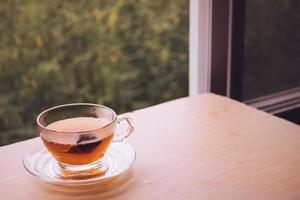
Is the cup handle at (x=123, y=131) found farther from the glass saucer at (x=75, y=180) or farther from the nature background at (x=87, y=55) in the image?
the nature background at (x=87, y=55)

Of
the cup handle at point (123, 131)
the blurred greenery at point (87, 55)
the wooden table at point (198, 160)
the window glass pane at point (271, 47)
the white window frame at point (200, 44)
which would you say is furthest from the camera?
the blurred greenery at point (87, 55)

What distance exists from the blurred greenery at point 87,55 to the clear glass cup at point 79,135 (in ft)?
4.16

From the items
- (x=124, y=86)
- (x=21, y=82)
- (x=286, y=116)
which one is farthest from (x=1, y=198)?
(x=124, y=86)

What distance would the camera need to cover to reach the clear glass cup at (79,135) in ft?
2.67

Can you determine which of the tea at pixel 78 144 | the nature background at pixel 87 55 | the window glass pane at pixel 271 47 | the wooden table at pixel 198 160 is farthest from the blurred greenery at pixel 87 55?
the tea at pixel 78 144

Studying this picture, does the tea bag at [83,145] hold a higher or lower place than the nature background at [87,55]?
higher

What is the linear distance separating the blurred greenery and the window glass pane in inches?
33.9

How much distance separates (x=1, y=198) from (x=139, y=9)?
1.75 m

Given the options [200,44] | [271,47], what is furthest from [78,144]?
[271,47]

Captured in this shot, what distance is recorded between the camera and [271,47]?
166 cm

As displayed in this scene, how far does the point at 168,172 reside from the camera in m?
0.84

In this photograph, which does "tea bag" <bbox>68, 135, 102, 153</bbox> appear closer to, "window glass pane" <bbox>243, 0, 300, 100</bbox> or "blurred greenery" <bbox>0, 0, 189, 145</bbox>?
"window glass pane" <bbox>243, 0, 300, 100</bbox>

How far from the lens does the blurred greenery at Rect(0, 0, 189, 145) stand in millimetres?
2207

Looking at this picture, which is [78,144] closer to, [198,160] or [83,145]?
[83,145]
